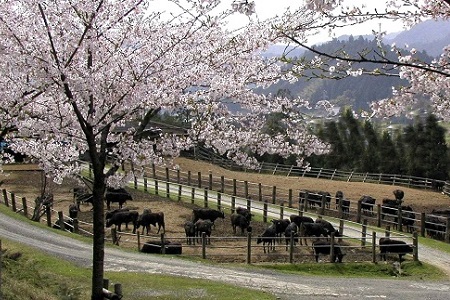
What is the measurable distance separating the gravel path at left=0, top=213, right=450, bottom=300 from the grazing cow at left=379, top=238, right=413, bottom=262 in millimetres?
1050

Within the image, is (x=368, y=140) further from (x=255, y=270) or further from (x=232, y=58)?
(x=232, y=58)

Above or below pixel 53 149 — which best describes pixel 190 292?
below

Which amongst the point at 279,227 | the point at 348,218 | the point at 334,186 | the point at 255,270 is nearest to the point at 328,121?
the point at 334,186

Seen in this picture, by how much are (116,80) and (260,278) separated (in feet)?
29.5

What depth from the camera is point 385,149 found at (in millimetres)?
46219

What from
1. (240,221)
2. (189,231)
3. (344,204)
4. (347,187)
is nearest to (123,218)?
(189,231)

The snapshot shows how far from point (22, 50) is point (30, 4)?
661 mm

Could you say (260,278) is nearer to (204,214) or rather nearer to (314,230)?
(314,230)

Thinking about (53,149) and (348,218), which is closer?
(53,149)

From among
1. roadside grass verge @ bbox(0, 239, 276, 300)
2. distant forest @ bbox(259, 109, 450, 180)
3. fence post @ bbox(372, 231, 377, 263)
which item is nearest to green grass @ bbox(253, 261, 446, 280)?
fence post @ bbox(372, 231, 377, 263)

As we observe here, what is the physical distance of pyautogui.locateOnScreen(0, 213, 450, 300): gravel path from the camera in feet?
45.0

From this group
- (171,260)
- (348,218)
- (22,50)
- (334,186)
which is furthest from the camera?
(334,186)

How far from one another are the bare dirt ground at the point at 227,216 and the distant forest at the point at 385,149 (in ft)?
17.8

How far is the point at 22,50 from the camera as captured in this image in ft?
24.3
